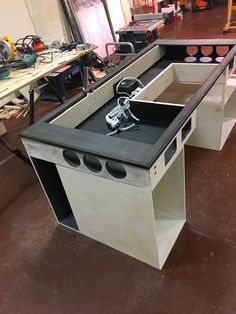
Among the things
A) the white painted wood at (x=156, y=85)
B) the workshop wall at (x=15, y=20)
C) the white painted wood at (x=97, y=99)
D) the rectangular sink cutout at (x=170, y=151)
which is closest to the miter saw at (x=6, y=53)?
the workshop wall at (x=15, y=20)

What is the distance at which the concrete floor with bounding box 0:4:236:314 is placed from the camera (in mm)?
1395

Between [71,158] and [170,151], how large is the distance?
1.58 ft

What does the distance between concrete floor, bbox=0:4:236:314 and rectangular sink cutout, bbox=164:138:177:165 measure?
25.1 inches

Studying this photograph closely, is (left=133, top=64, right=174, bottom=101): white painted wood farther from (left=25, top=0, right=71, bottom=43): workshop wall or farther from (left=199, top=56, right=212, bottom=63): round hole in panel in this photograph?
(left=25, top=0, right=71, bottom=43): workshop wall

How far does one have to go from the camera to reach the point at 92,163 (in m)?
1.30

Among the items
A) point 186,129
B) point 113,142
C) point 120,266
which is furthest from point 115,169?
point 120,266

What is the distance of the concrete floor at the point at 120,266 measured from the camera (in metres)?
1.39

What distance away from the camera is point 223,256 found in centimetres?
153

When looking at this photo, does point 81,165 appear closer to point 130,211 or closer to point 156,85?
point 130,211

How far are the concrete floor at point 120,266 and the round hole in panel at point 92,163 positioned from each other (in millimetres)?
634

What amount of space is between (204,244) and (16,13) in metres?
3.31

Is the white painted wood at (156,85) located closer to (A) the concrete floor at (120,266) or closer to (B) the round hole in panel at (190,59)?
(B) the round hole in panel at (190,59)

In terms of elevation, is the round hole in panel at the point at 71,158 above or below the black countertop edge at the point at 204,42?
below

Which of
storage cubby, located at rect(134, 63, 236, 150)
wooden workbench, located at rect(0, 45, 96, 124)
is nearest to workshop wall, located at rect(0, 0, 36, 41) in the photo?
wooden workbench, located at rect(0, 45, 96, 124)
